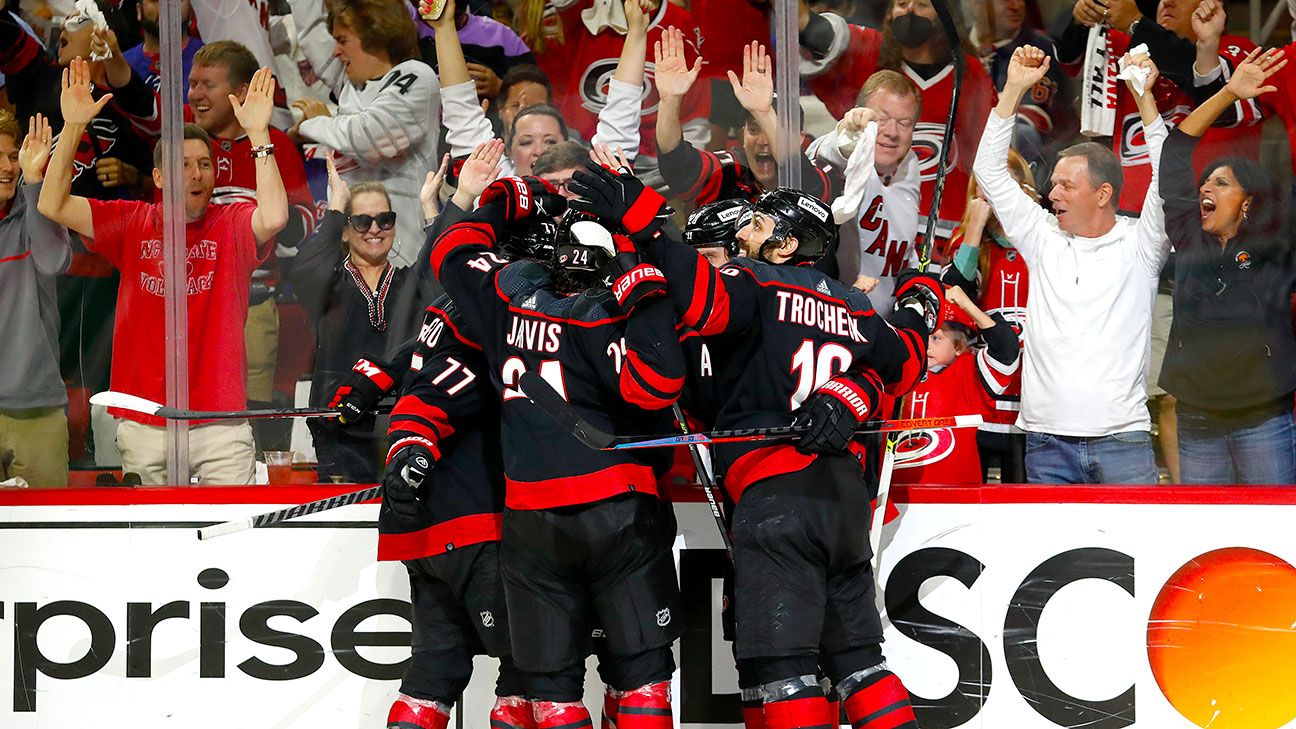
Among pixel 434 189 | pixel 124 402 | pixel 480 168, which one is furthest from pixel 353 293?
pixel 124 402

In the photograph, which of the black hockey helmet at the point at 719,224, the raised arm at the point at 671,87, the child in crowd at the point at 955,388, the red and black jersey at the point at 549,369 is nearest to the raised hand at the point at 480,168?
the raised arm at the point at 671,87

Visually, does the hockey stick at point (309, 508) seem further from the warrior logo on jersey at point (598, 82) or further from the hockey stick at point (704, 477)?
the warrior logo on jersey at point (598, 82)

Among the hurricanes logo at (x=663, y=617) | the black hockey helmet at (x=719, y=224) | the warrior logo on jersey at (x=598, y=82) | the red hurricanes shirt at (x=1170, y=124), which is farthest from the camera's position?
the warrior logo on jersey at (x=598, y=82)

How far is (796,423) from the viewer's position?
9.00 feet

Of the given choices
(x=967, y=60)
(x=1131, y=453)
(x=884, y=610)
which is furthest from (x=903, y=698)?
(x=967, y=60)

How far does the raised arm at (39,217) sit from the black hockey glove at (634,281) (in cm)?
202

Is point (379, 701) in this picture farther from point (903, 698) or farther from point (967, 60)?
point (967, 60)

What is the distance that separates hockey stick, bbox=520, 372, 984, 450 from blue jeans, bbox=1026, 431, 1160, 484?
0.65m

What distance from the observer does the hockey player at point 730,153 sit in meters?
3.49

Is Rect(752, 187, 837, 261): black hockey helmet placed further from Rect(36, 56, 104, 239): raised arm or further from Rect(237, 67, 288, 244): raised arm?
Rect(36, 56, 104, 239): raised arm

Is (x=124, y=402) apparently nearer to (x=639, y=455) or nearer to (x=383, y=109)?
(x=383, y=109)

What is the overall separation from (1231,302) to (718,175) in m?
1.42

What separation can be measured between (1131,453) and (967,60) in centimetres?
116

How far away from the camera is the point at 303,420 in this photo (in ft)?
12.0
